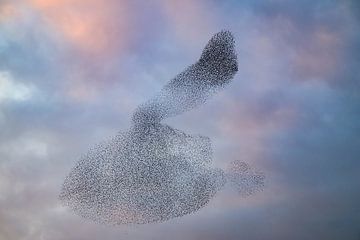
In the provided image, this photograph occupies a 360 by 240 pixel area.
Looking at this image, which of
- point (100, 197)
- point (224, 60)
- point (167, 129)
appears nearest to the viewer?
point (224, 60)

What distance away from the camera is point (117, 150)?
57.5 m

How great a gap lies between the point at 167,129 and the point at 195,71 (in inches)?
381

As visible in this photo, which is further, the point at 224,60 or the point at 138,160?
the point at 138,160

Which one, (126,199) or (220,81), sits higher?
(220,81)

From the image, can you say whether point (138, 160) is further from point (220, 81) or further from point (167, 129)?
point (220, 81)

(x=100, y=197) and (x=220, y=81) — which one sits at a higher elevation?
(x=220, y=81)

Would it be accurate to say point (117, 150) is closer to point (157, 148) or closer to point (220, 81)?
point (157, 148)

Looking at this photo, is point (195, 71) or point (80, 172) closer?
point (195, 71)

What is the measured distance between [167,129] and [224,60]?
1243cm

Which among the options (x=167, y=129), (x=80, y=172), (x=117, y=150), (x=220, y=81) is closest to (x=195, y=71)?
(x=220, y=81)

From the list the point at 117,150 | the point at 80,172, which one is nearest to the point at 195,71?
the point at 117,150

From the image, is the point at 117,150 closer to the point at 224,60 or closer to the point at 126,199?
the point at 126,199

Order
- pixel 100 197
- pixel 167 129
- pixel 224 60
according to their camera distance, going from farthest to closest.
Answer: pixel 100 197, pixel 167 129, pixel 224 60

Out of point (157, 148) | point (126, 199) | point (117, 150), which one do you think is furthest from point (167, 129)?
point (126, 199)
